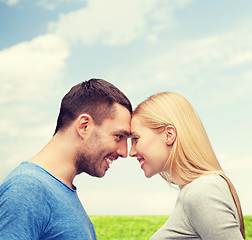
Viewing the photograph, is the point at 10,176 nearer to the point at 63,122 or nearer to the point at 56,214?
the point at 56,214

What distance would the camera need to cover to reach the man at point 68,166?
2.72 metres

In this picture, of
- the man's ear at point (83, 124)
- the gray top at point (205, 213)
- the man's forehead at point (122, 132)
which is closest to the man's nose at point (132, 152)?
the man's forehead at point (122, 132)

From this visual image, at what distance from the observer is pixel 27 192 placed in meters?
2.78

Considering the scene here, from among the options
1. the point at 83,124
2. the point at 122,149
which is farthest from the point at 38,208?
the point at 122,149

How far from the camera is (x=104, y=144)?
336cm

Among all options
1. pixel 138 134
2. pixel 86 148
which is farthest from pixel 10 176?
pixel 138 134

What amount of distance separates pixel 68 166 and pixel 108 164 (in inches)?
16.4

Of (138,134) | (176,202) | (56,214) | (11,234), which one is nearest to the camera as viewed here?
(11,234)

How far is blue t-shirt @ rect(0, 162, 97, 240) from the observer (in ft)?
8.79

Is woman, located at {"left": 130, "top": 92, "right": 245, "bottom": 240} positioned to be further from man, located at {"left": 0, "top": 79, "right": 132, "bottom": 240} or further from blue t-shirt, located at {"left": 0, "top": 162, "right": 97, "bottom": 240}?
blue t-shirt, located at {"left": 0, "top": 162, "right": 97, "bottom": 240}

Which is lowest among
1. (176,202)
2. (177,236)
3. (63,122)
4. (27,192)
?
(177,236)

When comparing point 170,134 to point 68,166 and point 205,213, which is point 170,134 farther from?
point 68,166

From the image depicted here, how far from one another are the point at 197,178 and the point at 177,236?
449mm

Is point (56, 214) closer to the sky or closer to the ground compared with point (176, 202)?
closer to the sky
